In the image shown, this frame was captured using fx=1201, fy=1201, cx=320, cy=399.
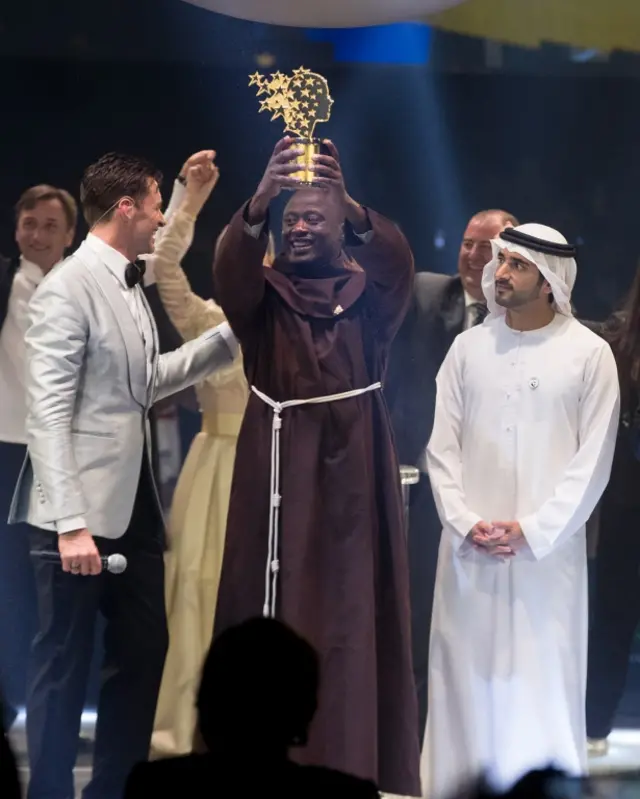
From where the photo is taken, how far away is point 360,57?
377cm

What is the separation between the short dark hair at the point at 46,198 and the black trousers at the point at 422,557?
55.0 inches

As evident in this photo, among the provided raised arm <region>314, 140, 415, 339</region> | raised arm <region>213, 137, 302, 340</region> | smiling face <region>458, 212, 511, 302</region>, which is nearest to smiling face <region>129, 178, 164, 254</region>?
raised arm <region>213, 137, 302, 340</region>

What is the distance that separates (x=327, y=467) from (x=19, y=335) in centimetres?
124

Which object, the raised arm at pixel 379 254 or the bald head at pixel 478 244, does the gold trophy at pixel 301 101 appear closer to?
the raised arm at pixel 379 254

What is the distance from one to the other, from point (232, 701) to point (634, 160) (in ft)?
8.15

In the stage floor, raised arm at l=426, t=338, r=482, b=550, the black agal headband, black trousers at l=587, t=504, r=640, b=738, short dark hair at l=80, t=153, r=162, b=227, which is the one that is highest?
short dark hair at l=80, t=153, r=162, b=227

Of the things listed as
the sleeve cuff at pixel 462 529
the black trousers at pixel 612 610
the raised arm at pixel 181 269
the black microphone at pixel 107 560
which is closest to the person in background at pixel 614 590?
the black trousers at pixel 612 610

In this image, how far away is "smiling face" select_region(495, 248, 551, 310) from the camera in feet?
10.8

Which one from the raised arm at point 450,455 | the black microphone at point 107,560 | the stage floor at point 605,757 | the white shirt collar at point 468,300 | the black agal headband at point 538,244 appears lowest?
the stage floor at point 605,757

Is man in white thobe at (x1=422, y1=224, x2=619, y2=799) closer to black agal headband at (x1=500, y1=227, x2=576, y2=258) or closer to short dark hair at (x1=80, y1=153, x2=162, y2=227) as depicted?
black agal headband at (x1=500, y1=227, x2=576, y2=258)

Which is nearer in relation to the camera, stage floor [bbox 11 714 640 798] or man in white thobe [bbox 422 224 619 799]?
man in white thobe [bbox 422 224 619 799]

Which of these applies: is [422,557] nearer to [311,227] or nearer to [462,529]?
[462,529]

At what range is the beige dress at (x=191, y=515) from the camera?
3617 mm

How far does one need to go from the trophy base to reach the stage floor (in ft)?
5.95
